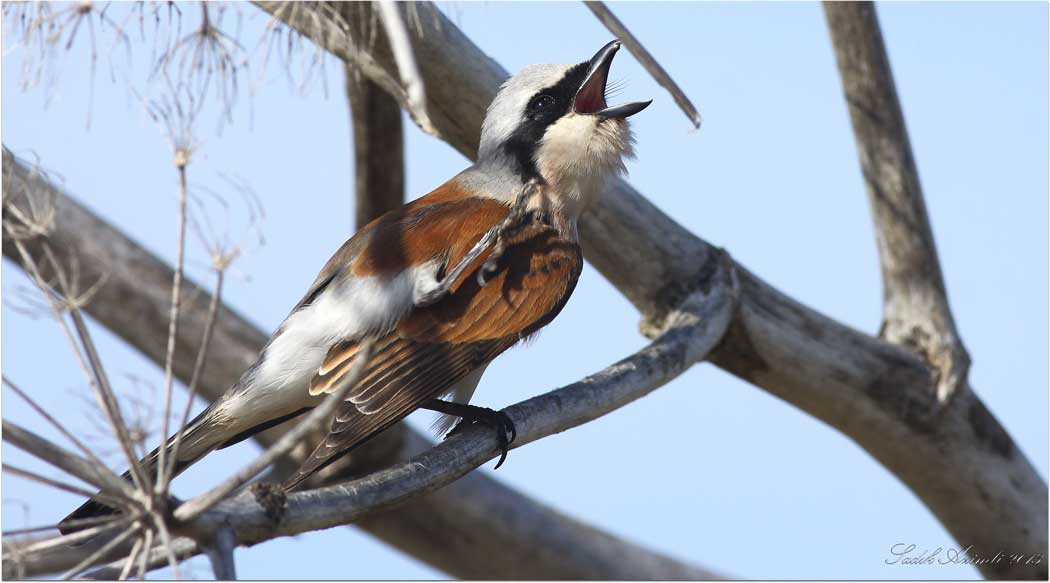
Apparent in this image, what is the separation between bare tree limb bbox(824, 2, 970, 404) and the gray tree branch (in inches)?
6.0

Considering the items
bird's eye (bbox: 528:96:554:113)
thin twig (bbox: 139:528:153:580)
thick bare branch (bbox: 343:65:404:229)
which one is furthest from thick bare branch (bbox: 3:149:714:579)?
thin twig (bbox: 139:528:153:580)

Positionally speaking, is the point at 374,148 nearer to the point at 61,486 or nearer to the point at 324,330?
the point at 324,330

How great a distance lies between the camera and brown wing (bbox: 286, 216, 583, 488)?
2.94m

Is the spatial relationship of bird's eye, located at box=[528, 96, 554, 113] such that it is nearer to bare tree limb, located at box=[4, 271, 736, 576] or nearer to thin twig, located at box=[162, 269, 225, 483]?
bare tree limb, located at box=[4, 271, 736, 576]

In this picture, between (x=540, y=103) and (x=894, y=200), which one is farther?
(x=894, y=200)

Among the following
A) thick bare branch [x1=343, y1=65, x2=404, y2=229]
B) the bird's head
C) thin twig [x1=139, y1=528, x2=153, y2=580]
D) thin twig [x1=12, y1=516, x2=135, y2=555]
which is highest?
thick bare branch [x1=343, y1=65, x2=404, y2=229]

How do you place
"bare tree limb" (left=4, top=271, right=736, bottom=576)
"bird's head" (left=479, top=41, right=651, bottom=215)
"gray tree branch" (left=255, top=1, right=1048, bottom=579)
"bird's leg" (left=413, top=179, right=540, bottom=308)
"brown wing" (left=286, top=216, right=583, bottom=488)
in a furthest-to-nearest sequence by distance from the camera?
"gray tree branch" (left=255, top=1, right=1048, bottom=579) → "bird's head" (left=479, top=41, right=651, bottom=215) → "bird's leg" (left=413, top=179, right=540, bottom=308) → "brown wing" (left=286, top=216, right=583, bottom=488) → "bare tree limb" (left=4, top=271, right=736, bottom=576)

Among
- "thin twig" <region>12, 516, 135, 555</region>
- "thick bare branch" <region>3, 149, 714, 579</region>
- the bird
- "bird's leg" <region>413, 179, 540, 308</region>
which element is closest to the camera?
"thin twig" <region>12, 516, 135, 555</region>

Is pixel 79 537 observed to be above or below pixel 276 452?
above

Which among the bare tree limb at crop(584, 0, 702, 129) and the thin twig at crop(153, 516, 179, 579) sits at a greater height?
the bare tree limb at crop(584, 0, 702, 129)

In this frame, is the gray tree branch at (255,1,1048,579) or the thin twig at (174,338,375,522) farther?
the gray tree branch at (255,1,1048,579)

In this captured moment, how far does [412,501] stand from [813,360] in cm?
180

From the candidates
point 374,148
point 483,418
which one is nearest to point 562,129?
point 483,418

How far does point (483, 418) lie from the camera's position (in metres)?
3.21
